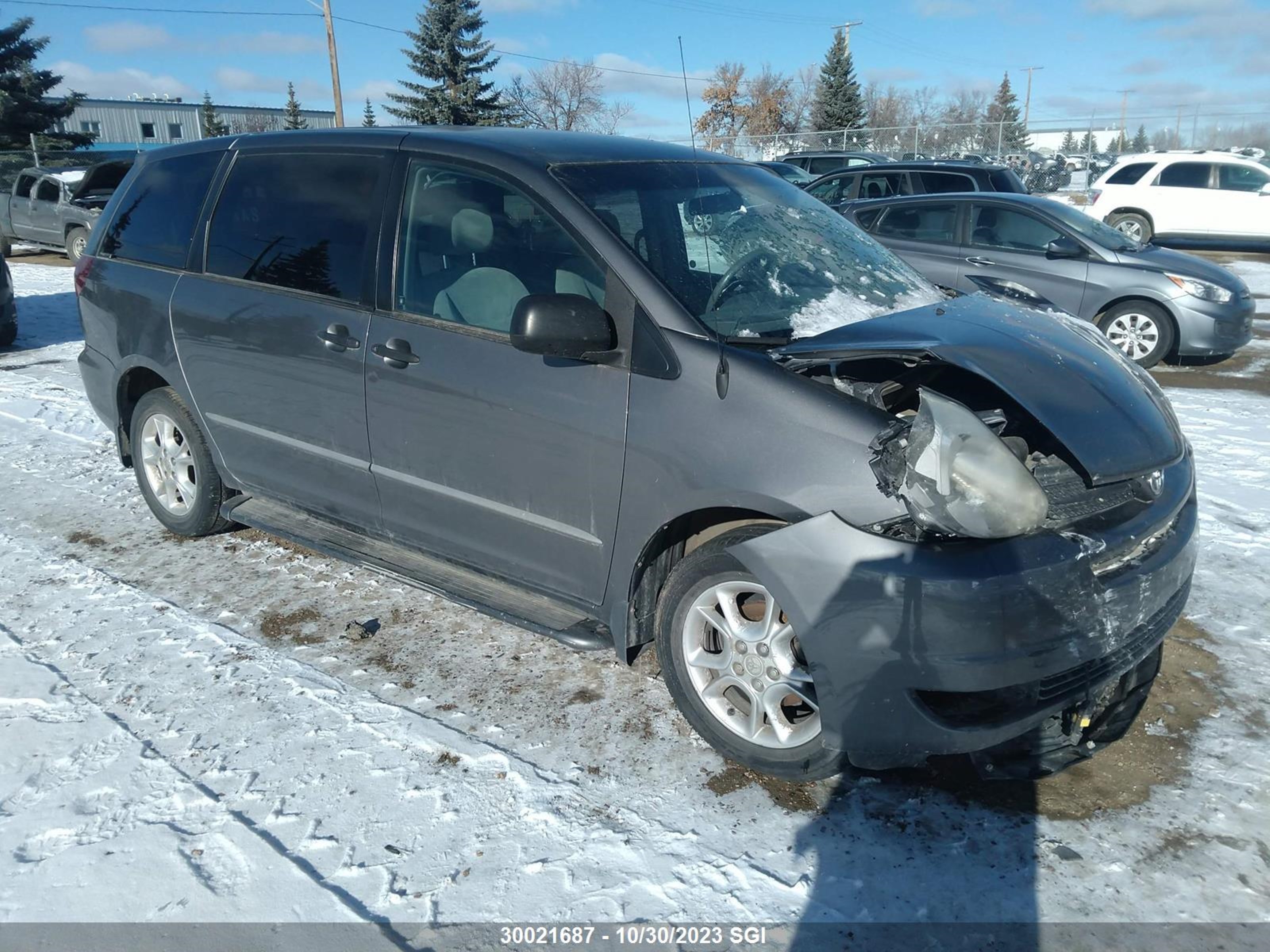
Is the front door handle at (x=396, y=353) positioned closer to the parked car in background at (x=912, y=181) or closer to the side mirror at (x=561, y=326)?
the side mirror at (x=561, y=326)

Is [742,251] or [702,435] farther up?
[742,251]

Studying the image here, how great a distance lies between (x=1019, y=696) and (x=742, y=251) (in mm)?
1810

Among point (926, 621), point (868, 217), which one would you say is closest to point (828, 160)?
point (868, 217)

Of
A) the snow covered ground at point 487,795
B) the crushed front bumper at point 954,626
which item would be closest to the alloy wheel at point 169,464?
the snow covered ground at point 487,795

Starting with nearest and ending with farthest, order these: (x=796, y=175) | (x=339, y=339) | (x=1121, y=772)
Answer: (x=1121, y=772)
(x=339, y=339)
(x=796, y=175)

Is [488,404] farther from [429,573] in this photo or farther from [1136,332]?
[1136,332]

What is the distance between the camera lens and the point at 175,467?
4.88 meters

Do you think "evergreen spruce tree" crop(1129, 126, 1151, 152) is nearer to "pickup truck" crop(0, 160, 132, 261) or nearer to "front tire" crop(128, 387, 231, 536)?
"pickup truck" crop(0, 160, 132, 261)

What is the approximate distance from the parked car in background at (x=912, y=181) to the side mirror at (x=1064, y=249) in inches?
145

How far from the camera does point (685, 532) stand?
10.5 feet

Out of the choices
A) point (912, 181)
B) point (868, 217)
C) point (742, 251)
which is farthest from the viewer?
point (912, 181)

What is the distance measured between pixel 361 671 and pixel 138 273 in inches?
97.8

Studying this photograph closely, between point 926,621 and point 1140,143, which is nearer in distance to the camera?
point 926,621

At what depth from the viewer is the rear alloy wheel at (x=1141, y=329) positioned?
888 cm
